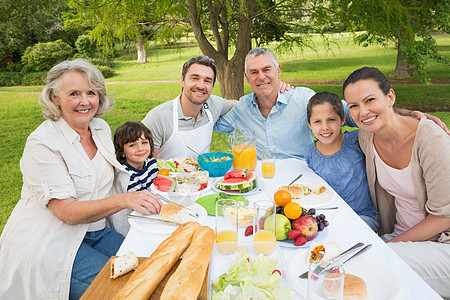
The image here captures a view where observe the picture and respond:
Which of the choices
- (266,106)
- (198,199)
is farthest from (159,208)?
(266,106)

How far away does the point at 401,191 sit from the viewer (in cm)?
242

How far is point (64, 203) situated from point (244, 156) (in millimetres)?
1411

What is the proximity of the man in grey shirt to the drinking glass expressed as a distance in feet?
8.52

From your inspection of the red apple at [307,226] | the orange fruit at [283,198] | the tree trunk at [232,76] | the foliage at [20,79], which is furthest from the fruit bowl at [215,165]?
the foliage at [20,79]

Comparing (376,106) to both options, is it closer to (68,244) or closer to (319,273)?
(319,273)

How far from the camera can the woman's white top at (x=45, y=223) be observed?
212 cm

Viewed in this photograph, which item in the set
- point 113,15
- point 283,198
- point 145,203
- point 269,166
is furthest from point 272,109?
point 113,15

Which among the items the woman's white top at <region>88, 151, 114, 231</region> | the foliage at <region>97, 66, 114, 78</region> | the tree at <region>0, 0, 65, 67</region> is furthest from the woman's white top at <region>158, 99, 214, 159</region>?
the tree at <region>0, 0, 65, 67</region>

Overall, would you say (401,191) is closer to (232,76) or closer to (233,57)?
(232,76)

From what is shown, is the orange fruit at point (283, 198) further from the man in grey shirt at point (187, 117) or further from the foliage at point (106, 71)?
the foliage at point (106, 71)

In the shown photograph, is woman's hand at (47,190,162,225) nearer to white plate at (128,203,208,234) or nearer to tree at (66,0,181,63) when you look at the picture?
white plate at (128,203,208,234)

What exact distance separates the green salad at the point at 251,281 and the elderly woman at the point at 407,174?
1.19m

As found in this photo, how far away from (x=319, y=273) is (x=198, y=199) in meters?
1.31

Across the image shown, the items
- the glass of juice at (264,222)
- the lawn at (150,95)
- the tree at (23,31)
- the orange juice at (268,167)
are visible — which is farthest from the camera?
the tree at (23,31)
